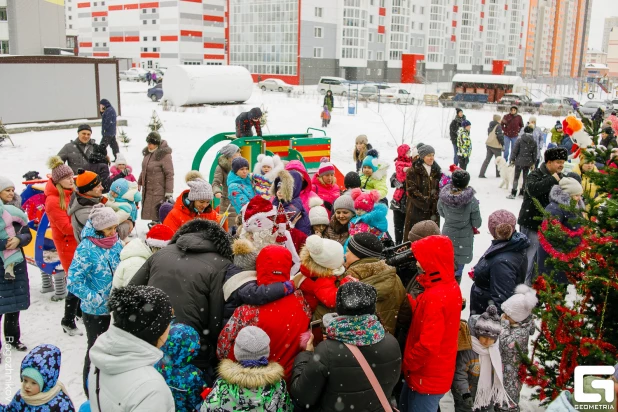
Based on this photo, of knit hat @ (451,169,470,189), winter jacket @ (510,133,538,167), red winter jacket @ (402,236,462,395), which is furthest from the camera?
winter jacket @ (510,133,538,167)

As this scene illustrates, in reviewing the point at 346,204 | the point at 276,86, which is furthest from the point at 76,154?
the point at 276,86

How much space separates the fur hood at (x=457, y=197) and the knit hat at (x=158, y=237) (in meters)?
3.05

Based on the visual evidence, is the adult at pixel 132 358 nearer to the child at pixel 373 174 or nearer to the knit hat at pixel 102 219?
the knit hat at pixel 102 219

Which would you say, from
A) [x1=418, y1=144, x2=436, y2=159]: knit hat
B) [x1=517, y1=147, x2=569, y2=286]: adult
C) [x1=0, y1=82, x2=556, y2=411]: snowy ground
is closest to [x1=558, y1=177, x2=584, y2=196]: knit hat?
[x1=517, y1=147, x2=569, y2=286]: adult

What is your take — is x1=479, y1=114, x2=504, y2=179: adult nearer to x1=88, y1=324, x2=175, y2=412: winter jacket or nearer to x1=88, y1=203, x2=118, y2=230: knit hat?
x1=88, y1=203, x2=118, y2=230: knit hat

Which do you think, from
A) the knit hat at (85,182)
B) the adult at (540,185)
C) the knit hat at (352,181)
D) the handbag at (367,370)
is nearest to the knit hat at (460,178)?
the adult at (540,185)

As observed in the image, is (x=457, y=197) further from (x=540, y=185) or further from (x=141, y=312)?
(x=141, y=312)

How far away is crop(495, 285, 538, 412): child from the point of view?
3.72 meters

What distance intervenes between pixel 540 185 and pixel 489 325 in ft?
9.34

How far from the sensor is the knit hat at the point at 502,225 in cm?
423

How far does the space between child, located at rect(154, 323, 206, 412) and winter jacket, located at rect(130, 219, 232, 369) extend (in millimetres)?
226

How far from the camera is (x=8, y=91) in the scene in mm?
17516

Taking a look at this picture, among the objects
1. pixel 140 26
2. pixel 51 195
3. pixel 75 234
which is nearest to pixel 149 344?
pixel 75 234

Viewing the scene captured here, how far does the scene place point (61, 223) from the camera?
208 inches
